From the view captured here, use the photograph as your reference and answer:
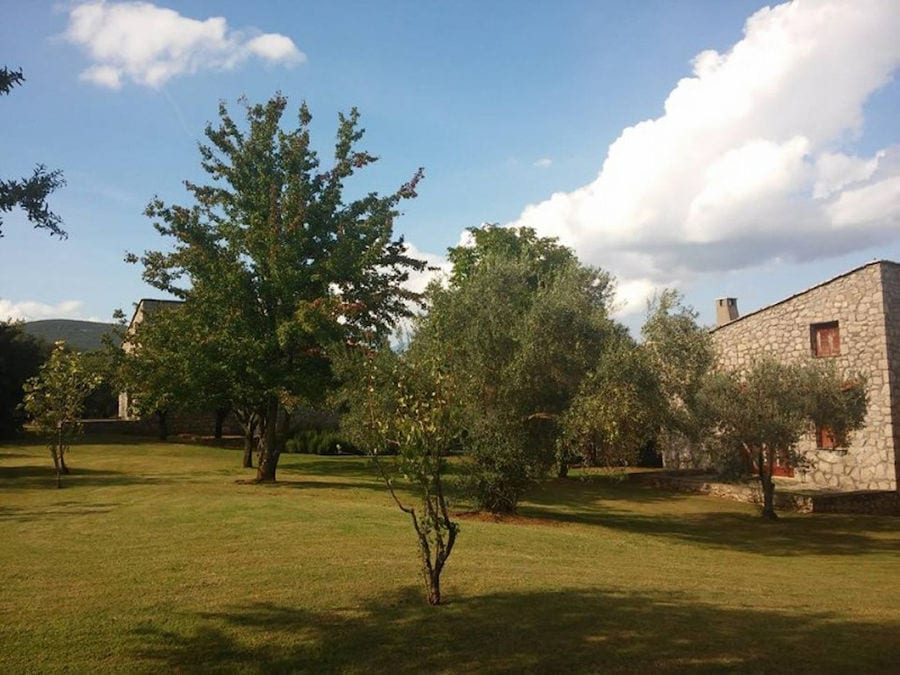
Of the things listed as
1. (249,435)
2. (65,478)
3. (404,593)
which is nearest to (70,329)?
(249,435)

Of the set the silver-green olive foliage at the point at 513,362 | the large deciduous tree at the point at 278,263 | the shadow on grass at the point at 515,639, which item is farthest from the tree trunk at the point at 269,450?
the shadow on grass at the point at 515,639

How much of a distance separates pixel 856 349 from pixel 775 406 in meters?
7.35

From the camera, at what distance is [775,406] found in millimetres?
20266

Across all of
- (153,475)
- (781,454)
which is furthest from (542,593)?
(153,475)

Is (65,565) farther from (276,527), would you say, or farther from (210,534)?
(276,527)

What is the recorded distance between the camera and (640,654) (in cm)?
748

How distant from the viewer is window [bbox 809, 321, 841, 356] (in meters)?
26.1

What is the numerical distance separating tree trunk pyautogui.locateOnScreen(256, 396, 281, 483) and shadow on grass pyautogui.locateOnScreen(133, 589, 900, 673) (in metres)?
18.0

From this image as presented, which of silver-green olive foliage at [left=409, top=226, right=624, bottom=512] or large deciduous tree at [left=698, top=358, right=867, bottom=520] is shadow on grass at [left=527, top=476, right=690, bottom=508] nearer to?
large deciduous tree at [left=698, top=358, right=867, bottom=520]

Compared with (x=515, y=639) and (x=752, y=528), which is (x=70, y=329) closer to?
(x=752, y=528)

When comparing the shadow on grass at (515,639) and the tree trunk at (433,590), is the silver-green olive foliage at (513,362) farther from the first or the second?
the shadow on grass at (515,639)

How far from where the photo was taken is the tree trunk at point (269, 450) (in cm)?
2642

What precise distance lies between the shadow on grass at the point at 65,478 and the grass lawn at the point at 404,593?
3.94 meters

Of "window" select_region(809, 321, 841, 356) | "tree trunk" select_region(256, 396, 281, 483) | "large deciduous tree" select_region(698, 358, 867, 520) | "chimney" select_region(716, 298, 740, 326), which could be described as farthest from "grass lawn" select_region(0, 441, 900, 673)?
"chimney" select_region(716, 298, 740, 326)
